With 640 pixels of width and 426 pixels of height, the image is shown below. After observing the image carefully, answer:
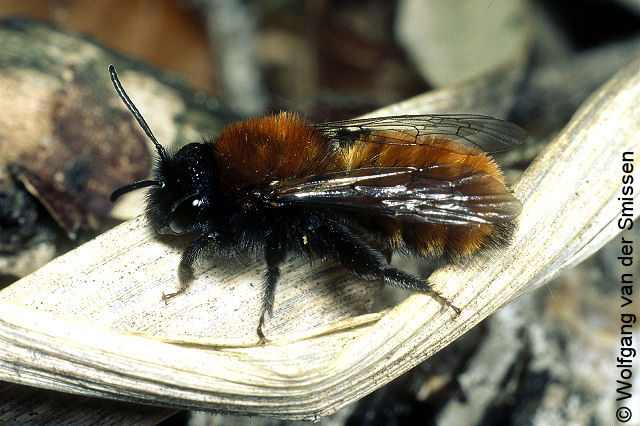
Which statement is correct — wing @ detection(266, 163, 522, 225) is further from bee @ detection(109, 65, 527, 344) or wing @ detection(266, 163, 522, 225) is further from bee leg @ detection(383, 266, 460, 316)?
bee leg @ detection(383, 266, 460, 316)

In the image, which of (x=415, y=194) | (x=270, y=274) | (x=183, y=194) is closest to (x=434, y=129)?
(x=415, y=194)

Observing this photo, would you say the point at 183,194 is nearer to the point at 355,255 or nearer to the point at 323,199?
the point at 323,199

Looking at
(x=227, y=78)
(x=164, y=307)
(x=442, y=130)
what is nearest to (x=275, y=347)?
(x=164, y=307)

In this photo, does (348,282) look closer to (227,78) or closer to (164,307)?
(164,307)

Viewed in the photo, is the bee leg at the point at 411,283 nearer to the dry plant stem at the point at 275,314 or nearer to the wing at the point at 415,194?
the dry plant stem at the point at 275,314

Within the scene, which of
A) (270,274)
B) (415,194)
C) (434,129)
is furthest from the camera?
(434,129)

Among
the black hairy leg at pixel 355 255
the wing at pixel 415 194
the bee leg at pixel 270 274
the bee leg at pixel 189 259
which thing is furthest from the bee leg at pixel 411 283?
the bee leg at pixel 189 259
